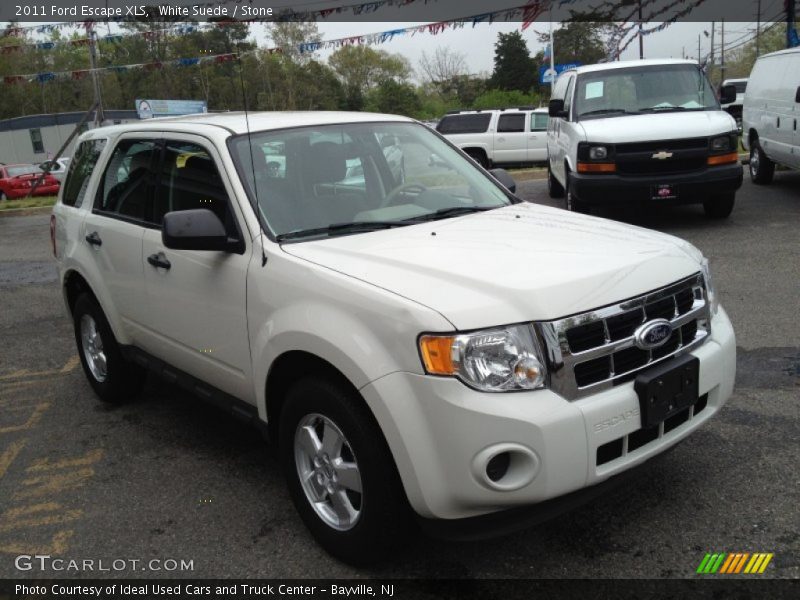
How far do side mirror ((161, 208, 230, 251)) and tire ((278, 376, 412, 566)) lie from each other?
29.9 inches

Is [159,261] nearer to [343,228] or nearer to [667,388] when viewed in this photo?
[343,228]

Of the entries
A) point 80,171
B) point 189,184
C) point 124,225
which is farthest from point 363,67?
point 189,184

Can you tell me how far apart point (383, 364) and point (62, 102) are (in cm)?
7536

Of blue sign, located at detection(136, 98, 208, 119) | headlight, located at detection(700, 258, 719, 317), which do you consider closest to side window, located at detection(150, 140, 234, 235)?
headlight, located at detection(700, 258, 719, 317)

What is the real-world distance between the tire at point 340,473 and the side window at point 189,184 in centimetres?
98

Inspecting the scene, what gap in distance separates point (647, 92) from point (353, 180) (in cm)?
725

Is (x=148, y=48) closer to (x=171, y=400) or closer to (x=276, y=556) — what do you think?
(x=171, y=400)

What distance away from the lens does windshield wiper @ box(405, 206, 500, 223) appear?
12.4 ft

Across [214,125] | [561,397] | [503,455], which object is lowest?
[503,455]

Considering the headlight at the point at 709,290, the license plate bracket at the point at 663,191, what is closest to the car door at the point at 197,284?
the headlight at the point at 709,290

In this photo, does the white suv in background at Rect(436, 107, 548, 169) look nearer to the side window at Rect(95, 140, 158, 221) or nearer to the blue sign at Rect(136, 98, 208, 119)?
the blue sign at Rect(136, 98, 208, 119)

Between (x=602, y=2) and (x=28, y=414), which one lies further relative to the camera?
(x=602, y=2)

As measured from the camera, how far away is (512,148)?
2106 cm

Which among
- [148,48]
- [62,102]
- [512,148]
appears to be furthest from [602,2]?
[62,102]
